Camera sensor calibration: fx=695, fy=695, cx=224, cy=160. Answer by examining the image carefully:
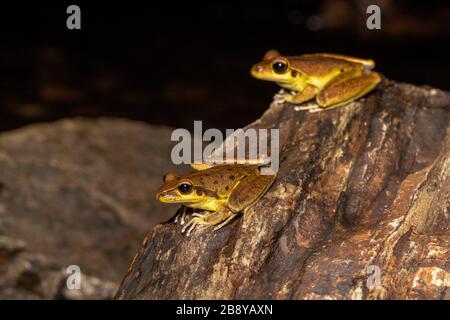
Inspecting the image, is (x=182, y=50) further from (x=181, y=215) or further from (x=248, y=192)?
(x=248, y=192)

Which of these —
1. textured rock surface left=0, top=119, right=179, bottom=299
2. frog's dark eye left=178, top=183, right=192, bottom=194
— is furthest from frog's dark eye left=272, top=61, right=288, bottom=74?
textured rock surface left=0, top=119, right=179, bottom=299

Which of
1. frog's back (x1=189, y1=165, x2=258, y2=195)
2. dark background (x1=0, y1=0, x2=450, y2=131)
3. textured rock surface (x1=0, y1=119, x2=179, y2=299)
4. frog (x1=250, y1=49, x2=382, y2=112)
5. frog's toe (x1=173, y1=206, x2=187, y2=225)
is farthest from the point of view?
dark background (x1=0, y1=0, x2=450, y2=131)

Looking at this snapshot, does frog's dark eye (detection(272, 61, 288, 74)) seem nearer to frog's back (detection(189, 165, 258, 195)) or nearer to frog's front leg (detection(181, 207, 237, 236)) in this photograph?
frog's back (detection(189, 165, 258, 195))

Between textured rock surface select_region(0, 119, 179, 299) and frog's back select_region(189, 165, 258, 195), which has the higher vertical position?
frog's back select_region(189, 165, 258, 195)

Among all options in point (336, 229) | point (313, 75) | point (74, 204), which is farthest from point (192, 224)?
point (74, 204)

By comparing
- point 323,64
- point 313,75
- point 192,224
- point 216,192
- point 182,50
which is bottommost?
point 192,224
